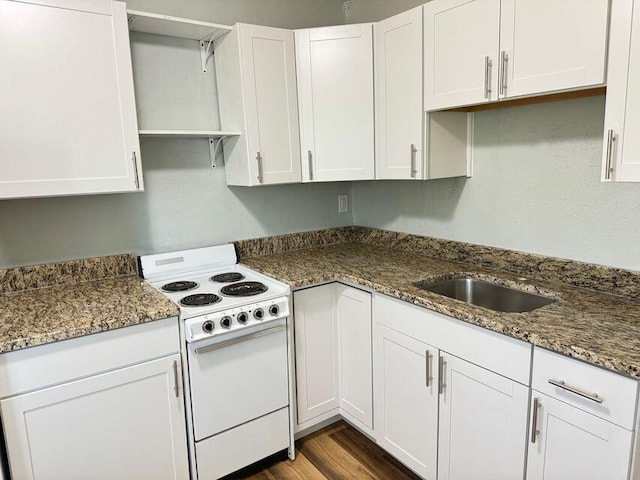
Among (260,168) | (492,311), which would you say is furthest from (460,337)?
(260,168)

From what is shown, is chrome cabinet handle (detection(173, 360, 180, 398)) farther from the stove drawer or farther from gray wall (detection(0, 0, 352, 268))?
gray wall (detection(0, 0, 352, 268))

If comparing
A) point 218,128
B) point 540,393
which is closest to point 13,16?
point 218,128

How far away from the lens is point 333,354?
93.0 inches

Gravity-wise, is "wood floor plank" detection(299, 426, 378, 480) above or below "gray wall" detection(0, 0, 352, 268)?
below

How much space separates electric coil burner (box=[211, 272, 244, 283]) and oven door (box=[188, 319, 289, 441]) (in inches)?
15.9

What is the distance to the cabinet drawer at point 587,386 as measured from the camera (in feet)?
3.98

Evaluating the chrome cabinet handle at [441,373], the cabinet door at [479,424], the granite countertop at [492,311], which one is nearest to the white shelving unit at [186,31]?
the granite countertop at [492,311]

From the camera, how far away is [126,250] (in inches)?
90.8

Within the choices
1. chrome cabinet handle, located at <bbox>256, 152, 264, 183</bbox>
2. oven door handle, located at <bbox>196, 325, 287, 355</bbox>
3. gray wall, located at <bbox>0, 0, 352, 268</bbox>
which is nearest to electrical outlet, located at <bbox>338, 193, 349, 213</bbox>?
gray wall, located at <bbox>0, 0, 352, 268</bbox>

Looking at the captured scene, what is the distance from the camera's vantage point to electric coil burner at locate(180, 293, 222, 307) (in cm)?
189

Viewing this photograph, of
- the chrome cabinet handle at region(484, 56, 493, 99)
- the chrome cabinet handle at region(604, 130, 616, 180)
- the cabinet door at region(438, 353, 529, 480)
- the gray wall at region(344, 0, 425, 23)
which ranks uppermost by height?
the gray wall at region(344, 0, 425, 23)

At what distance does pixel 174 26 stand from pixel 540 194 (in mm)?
1923

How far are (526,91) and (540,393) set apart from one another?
1089 millimetres

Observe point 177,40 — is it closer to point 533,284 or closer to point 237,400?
point 237,400
